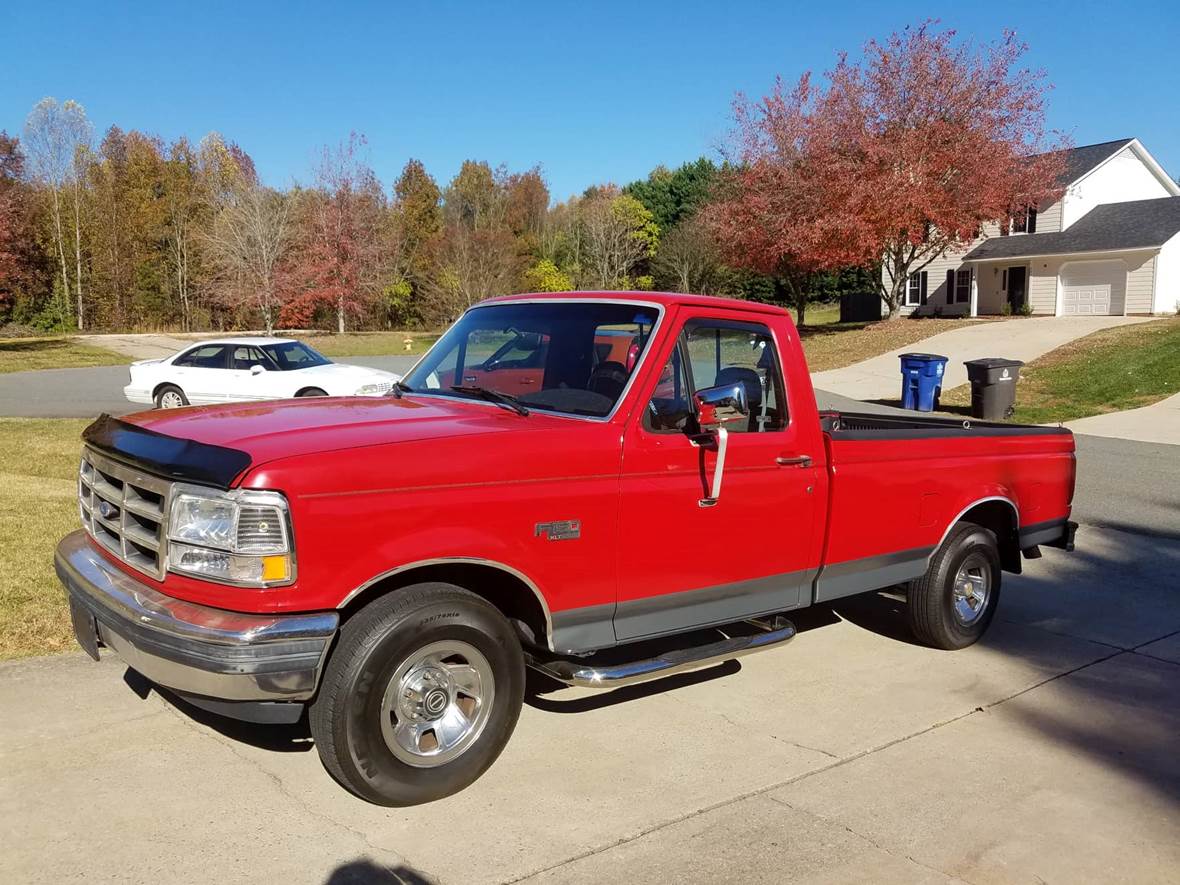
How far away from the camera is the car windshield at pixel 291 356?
1602 centimetres

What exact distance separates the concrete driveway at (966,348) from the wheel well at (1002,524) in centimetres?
1664

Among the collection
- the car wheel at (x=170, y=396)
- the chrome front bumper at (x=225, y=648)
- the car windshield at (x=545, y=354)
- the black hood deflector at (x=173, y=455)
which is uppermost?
the car windshield at (x=545, y=354)

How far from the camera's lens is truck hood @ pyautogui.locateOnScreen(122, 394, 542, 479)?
3.62 m

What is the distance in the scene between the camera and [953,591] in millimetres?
5711

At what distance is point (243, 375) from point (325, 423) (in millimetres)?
12774

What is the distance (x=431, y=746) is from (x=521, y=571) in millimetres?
786

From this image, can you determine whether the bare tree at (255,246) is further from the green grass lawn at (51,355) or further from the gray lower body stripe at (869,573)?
the gray lower body stripe at (869,573)

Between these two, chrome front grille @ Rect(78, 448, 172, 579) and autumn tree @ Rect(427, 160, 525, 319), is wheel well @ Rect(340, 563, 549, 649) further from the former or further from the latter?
autumn tree @ Rect(427, 160, 525, 319)

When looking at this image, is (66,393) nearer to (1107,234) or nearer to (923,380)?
(923,380)

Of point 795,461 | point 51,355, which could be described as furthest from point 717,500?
point 51,355

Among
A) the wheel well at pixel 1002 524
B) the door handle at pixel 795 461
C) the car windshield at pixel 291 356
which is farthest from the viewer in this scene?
the car windshield at pixel 291 356

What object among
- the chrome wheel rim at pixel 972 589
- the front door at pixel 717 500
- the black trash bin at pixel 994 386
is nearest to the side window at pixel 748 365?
the front door at pixel 717 500

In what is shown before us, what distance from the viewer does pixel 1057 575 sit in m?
7.66

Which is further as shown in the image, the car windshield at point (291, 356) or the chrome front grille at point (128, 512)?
the car windshield at point (291, 356)
